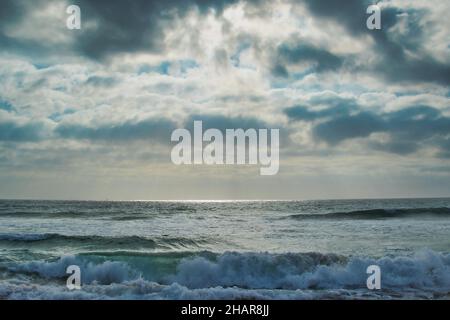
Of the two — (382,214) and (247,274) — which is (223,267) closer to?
(247,274)

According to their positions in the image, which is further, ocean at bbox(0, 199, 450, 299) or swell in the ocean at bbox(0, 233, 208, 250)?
swell in the ocean at bbox(0, 233, 208, 250)

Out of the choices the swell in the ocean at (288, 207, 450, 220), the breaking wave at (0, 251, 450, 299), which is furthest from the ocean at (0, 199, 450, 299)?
the swell in the ocean at (288, 207, 450, 220)

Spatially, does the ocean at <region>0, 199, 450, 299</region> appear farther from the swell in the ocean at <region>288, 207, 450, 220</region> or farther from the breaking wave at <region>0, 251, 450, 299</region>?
the swell in the ocean at <region>288, 207, 450, 220</region>

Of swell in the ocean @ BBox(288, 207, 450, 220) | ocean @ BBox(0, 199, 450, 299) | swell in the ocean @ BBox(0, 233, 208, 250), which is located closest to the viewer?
ocean @ BBox(0, 199, 450, 299)

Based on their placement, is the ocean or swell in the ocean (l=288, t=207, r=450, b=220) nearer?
the ocean

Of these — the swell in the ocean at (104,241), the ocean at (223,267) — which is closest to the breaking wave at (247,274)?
the ocean at (223,267)

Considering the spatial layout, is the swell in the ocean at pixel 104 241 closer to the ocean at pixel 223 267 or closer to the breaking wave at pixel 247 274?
the ocean at pixel 223 267

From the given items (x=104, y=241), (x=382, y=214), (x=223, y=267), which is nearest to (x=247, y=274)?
(x=223, y=267)

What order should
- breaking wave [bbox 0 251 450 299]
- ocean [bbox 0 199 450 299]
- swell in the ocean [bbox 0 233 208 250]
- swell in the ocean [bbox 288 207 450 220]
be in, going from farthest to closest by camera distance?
swell in the ocean [bbox 288 207 450 220]
swell in the ocean [bbox 0 233 208 250]
breaking wave [bbox 0 251 450 299]
ocean [bbox 0 199 450 299]

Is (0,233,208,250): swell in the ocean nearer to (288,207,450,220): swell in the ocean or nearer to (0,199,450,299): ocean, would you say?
(0,199,450,299): ocean

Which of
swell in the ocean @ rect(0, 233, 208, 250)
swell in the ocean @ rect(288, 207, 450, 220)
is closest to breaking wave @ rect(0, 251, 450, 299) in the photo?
swell in the ocean @ rect(0, 233, 208, 250)

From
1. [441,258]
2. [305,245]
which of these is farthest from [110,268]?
[441,258]
